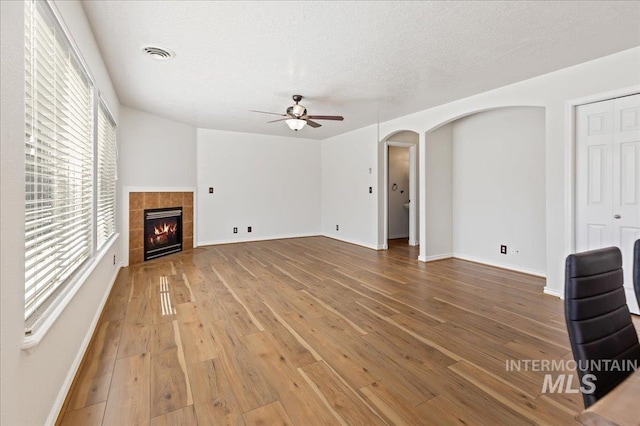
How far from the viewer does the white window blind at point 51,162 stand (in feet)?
4.57

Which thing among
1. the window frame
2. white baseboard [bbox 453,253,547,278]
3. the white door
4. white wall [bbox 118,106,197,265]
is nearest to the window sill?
the window frame

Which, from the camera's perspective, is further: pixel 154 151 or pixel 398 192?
pixel 398 192

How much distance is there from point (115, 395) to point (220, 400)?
0.64m

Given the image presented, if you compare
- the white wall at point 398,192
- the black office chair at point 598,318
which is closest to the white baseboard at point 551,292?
the black office chair at point 598,318

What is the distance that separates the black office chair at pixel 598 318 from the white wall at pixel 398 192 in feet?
20.5

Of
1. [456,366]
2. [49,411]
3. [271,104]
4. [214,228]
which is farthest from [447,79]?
[214,228]

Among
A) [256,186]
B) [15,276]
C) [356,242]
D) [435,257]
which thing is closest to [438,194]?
[435,257]

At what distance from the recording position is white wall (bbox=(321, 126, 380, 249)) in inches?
241

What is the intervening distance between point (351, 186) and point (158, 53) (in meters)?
4.58

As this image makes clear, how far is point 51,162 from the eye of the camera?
1706mm

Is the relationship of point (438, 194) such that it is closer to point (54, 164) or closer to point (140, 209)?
point (54, 164)

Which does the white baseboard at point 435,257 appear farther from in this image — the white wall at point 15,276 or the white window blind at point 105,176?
the white wall at point 15,276

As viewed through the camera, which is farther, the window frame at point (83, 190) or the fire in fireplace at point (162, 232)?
the fire in fireplace at point (162, 232)

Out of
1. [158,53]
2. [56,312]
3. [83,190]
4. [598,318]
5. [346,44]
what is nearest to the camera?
[598,318]
